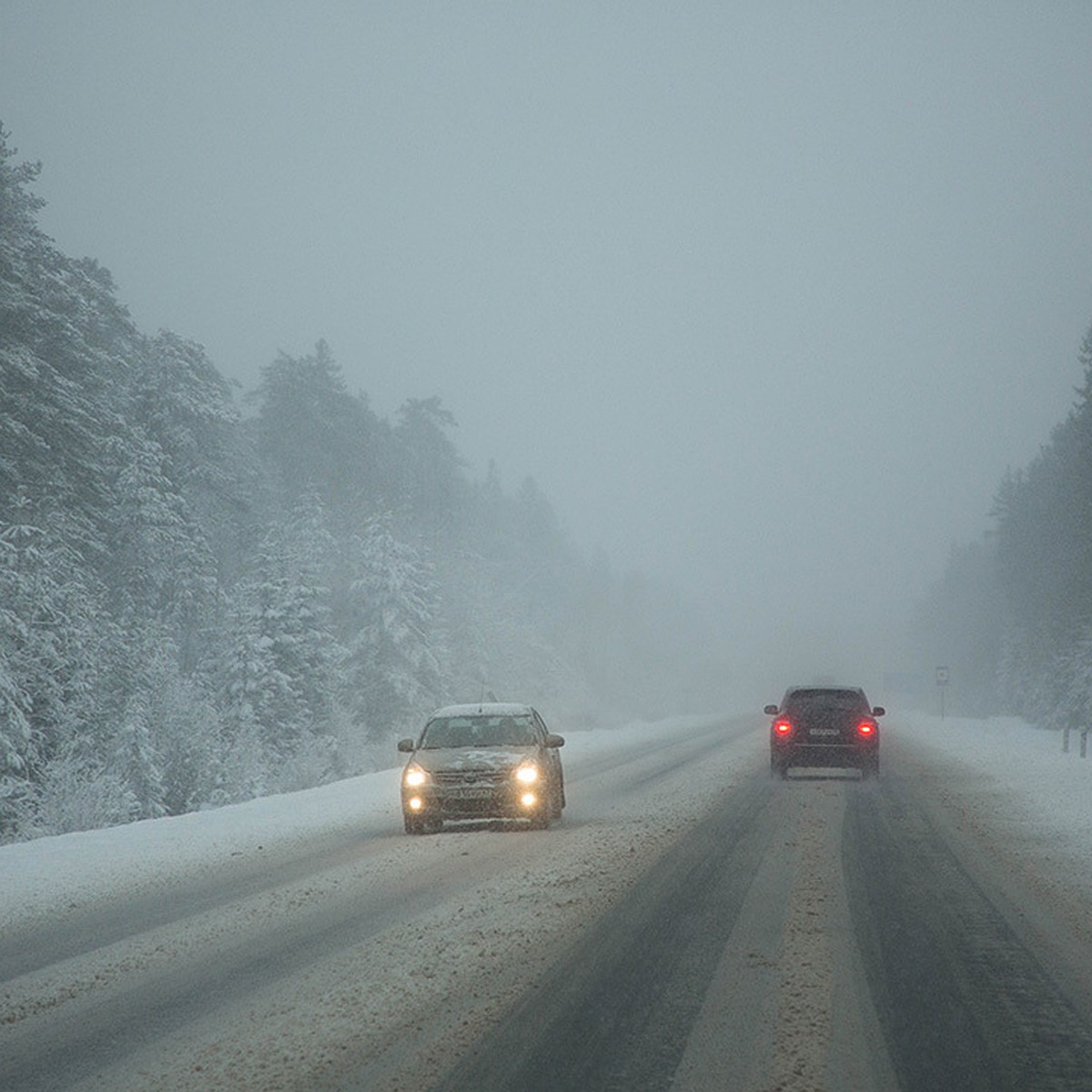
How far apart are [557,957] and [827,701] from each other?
16774mm

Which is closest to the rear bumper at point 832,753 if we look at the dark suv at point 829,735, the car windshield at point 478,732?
the dark suv at point 829,735

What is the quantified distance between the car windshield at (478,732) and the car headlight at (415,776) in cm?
→ 89

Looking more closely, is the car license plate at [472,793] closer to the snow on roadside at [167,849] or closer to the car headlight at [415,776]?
the car headlight at [415,776]

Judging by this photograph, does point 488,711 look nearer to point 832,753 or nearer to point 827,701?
point 832,753

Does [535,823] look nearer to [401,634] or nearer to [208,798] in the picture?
[208,798]

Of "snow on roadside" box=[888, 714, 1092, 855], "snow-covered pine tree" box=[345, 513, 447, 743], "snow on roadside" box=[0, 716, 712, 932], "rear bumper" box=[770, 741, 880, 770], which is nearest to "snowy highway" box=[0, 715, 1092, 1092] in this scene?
"snow on roadside" box=[0, 716, 712, 932]

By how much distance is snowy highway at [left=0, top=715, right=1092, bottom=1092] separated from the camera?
5.21 m

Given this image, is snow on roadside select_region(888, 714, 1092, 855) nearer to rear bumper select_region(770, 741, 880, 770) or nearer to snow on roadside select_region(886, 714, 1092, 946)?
snow on roadside select_region(886, 714, 1092, 946)

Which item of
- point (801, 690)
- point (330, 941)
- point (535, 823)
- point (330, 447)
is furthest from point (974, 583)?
point (330, 941)

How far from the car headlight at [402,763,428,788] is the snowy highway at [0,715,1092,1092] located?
92 cm

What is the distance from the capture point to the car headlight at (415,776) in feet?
49.3

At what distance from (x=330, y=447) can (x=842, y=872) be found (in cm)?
4875

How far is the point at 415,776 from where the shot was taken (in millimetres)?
A: 15070

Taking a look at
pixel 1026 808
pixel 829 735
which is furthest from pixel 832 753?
pixel 1026 808
